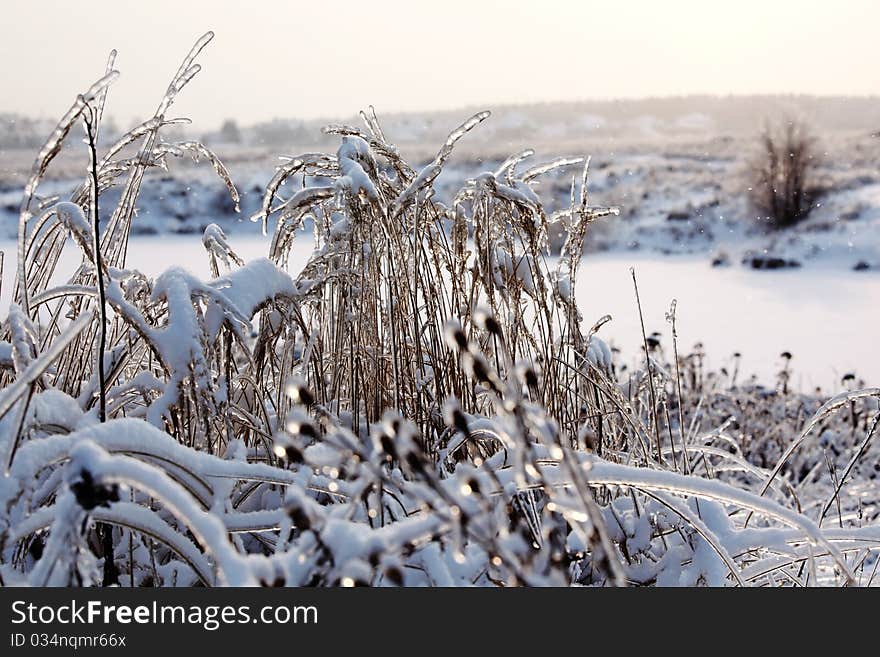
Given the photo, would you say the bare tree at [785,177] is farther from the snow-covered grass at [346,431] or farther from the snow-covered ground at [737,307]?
the snow-covered grass at [346,431]

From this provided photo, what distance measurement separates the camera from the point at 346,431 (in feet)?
2.91

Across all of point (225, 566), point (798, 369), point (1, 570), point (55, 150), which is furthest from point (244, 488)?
point (798, 369)

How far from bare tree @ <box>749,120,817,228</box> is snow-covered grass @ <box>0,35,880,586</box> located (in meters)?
12.2

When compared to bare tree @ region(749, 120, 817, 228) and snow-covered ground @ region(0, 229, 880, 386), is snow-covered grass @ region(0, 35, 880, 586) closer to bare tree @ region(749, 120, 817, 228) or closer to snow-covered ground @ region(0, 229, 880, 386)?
snow-covered ground @ region(0, 229, 880, 386)

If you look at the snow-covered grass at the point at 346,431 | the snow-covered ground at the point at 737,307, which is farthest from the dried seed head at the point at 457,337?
the snow-covered ground at the point at 737,307

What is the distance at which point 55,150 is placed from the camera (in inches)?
52.7

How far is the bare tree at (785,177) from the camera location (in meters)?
13.5

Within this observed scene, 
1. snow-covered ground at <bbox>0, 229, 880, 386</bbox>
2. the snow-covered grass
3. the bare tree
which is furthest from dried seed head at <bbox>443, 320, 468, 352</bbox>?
the bare tree

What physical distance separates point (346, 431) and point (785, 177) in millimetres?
14159

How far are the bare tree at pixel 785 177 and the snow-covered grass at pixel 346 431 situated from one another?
1217 centimetres

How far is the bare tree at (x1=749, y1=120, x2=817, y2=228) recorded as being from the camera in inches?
531

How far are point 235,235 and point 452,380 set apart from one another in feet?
43.1

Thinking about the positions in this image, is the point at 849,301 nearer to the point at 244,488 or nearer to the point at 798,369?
the point at 798,369

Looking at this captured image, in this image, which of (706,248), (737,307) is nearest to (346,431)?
(737,307)
